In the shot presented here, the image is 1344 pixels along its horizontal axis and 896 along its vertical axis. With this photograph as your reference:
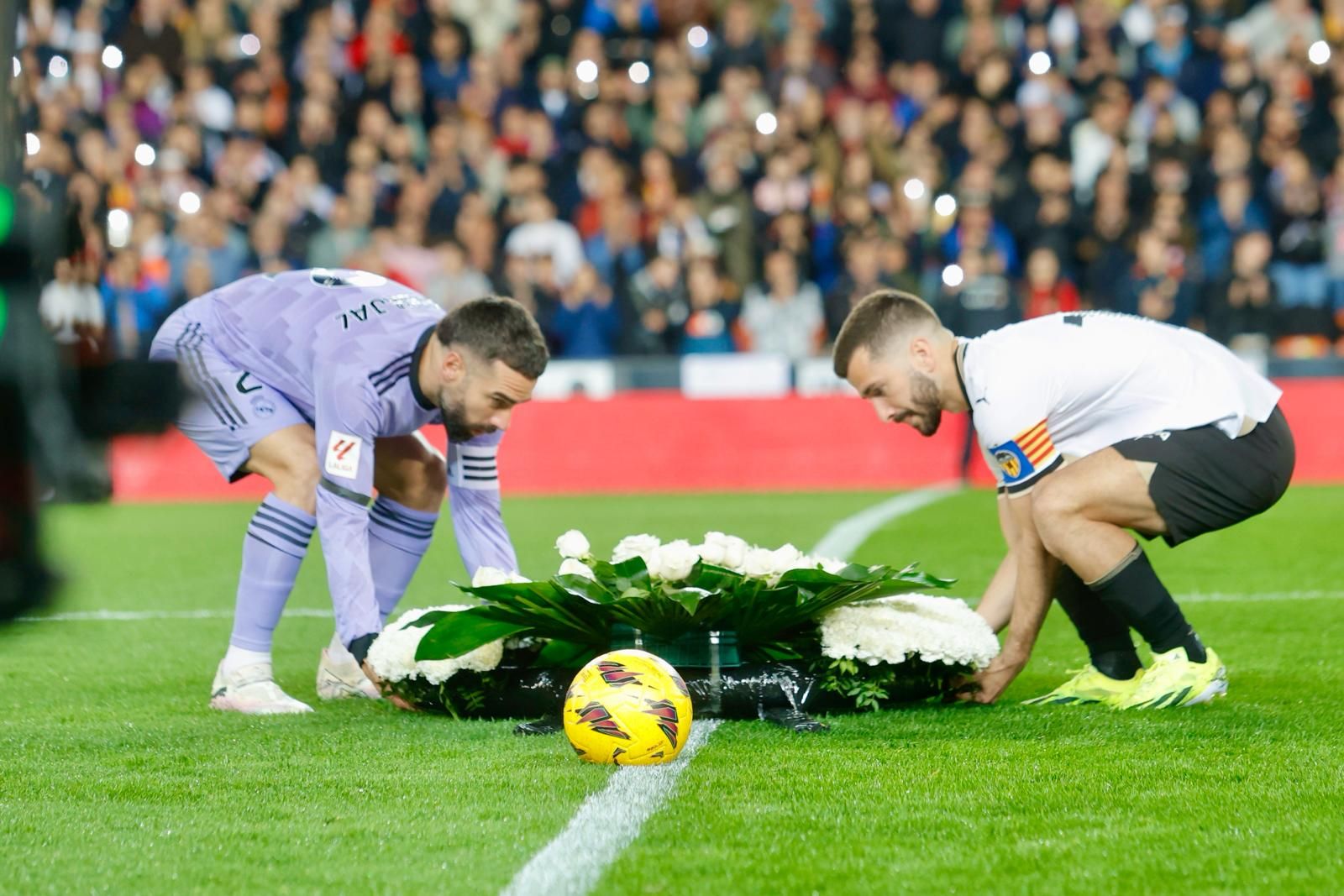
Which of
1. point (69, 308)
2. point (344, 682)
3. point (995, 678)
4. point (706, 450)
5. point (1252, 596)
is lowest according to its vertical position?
point (706, 450)

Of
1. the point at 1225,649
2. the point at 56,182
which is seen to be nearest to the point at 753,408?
the point at 1225,649

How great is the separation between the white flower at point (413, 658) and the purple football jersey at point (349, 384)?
0.30 m

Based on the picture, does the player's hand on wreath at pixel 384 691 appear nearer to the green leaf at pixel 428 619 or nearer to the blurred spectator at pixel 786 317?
the green leaf at pixel 428 619

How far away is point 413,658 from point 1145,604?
2.17m

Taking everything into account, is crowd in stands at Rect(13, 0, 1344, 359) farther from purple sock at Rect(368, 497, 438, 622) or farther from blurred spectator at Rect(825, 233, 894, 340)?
purple sock at Rect(368, 497, 438, 622)

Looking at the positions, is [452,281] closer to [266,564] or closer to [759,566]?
[266,564]

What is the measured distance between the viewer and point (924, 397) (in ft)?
17.0

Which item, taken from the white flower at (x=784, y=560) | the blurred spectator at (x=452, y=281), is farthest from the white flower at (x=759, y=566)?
the blurred spectator at (x=452, y=281)

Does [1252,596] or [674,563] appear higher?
[674,563]

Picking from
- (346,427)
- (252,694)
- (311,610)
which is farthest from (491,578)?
(311,610)

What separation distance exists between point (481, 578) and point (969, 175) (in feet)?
38.8

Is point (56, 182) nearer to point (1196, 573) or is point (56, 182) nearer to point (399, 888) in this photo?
point (399, 888)

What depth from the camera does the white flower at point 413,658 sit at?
4.91 meters

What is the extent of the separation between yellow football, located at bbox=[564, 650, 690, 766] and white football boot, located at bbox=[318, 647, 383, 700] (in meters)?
1.54
